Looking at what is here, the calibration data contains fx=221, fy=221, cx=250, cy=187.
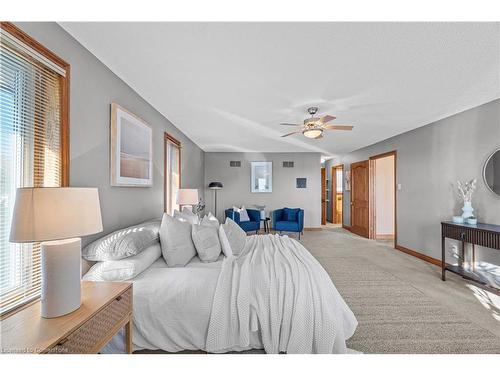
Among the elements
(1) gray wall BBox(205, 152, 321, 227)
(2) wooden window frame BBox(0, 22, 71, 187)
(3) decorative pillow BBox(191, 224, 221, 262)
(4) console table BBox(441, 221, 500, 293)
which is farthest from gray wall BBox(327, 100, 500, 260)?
(2) wooden window frame BBox(0, 22, 71, 187)

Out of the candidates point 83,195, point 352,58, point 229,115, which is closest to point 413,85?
point 352,58

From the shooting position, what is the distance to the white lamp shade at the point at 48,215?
0.95 m

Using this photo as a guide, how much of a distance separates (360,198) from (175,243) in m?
5.74

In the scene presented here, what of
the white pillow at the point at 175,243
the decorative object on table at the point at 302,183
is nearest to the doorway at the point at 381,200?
the decorative object on table at the point at 302,183

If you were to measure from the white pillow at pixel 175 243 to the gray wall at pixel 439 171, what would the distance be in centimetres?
385

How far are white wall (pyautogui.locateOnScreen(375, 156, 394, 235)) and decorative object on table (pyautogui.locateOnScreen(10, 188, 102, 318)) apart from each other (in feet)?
20.6

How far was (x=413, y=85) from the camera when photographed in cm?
246

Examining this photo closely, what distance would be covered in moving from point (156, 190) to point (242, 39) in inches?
89.5

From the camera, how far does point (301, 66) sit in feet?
6.82

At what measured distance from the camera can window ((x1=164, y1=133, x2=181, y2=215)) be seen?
3637 millimetres

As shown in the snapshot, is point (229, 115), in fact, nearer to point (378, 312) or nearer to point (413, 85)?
point (413, 85)

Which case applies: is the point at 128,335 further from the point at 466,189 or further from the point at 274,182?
the point at 274,182

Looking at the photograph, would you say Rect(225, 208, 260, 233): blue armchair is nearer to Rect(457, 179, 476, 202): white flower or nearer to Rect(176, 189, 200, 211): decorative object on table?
Rect(176, 189, 200, 211): decorative object on table

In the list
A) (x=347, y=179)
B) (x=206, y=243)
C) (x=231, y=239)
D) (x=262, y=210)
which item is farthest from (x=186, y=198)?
(x=347, y=179)
